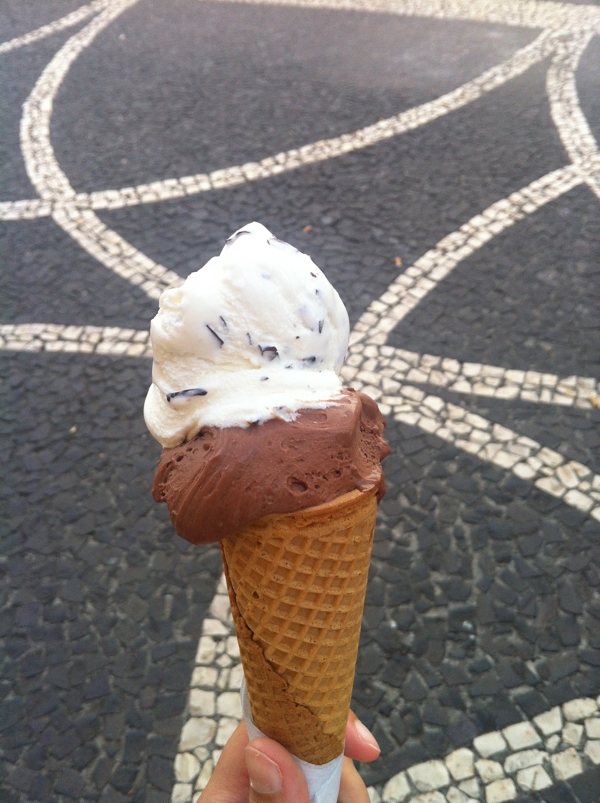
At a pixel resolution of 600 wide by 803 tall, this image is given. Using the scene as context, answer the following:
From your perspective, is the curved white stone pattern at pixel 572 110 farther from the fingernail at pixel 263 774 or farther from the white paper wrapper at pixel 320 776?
the fingernail at pixel 263 774

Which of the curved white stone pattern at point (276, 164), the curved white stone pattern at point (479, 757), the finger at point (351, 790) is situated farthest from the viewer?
the curved white stone pattern at point (276, 164)

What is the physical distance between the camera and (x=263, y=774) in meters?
1.66

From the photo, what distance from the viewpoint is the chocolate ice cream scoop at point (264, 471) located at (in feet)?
4.60

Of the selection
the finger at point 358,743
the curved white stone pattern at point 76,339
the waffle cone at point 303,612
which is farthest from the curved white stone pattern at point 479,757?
the curved white stone pattern at point 76,339

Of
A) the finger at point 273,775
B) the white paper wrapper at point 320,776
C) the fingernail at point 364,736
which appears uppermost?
the finger at point 273,775

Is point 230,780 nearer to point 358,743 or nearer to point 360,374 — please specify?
point 358,743

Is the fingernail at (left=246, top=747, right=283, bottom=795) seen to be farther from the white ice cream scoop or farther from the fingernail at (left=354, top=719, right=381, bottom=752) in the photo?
the white ice cream scoop

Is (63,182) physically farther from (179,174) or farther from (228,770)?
(228,770)

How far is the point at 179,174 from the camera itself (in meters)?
5.05

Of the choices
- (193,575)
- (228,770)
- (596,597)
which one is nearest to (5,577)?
(193,575)

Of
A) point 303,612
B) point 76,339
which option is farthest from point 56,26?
point 303,612

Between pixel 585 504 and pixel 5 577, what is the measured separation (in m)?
2.60

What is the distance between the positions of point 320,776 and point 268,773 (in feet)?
0.68

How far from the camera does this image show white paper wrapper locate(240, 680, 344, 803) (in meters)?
1.77
